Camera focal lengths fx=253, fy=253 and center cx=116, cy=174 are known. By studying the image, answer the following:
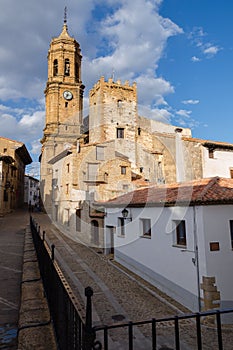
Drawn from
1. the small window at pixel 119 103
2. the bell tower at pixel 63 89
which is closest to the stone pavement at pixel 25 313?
the small window at pixel 119 103

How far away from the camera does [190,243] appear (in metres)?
9.02

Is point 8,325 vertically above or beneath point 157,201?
beneath

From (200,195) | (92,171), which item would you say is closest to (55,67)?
(92,171)

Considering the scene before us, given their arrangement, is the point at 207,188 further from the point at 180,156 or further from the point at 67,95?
the point at 67,95

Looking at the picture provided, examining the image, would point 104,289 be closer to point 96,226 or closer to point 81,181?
point 96,226

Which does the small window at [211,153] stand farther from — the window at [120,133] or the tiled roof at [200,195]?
the window at [120,133]

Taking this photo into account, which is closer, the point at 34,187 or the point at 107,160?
the point at 107,160

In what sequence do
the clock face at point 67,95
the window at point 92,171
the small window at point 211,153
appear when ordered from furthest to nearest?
1. the clock face at point 67,95
2. the window at point 92,171
3. the small window at point 211,153

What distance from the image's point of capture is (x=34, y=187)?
226ft

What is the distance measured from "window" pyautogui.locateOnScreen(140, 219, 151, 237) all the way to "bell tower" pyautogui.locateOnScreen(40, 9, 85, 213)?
26058mm

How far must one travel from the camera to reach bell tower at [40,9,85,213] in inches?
1458

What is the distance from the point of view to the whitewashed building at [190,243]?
8367mm

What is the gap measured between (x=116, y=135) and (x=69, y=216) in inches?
536

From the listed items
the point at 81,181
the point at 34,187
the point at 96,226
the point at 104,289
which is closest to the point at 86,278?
the point at 104,289
